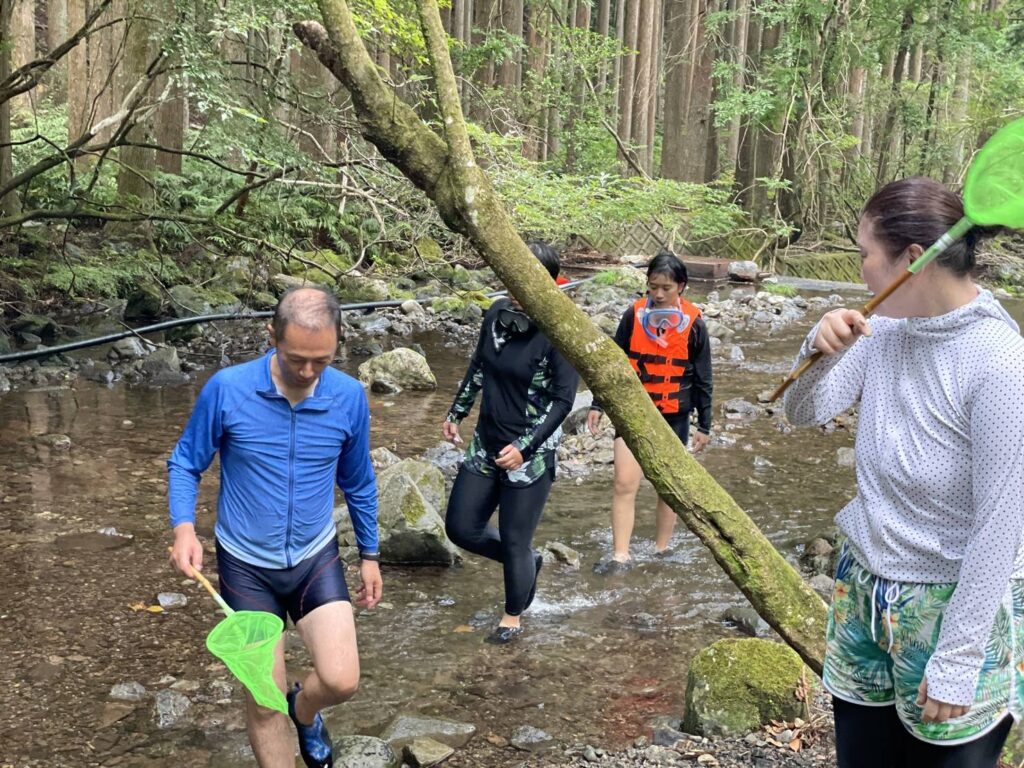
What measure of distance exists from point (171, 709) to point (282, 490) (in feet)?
5.13

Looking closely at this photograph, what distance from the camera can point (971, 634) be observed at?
2.03m

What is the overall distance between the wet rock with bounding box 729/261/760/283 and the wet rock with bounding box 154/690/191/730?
19.5 m

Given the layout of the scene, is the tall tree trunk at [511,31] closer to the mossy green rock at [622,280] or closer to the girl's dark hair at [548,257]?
the mossy green rock at [622,280]

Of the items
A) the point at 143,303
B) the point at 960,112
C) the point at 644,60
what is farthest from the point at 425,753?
the point at 644,60

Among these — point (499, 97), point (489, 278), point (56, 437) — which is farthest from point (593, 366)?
point (499, 97)

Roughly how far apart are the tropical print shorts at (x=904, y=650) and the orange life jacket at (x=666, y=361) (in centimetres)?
374

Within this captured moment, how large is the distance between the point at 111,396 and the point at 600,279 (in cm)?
1121

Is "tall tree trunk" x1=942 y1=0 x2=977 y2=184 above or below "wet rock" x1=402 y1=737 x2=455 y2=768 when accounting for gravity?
above

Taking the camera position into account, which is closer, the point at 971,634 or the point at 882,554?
the point at 971,634

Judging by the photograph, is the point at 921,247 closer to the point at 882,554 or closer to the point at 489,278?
the point at 882,554

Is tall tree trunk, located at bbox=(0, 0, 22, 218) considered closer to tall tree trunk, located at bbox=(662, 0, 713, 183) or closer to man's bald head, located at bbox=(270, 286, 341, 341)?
man's bald head, located at bbox=(270, 286, 341, 341)

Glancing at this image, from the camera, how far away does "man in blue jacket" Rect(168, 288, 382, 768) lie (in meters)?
3.41

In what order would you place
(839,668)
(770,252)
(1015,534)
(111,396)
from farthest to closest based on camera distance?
(770,252) < (111,396) < (839,668) < (1015,534)

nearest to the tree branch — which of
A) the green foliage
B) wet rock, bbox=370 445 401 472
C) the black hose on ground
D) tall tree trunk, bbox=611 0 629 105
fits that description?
the black hose on ground
